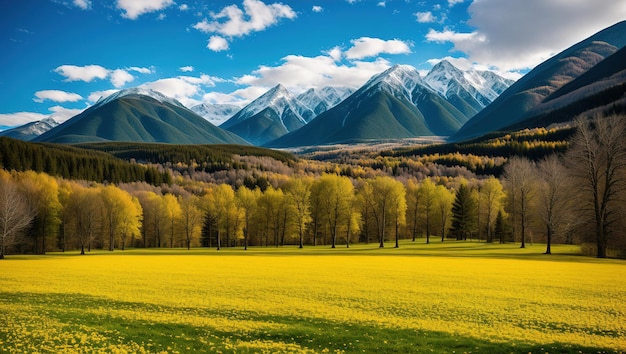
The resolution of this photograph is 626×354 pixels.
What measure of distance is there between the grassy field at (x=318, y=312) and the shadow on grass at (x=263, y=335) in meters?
0.05

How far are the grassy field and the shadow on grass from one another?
5cm

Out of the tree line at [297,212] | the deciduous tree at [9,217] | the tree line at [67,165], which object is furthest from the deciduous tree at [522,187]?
the tree line at [67,165]

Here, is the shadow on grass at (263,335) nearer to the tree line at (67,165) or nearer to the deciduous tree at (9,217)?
the deciduous tree at (9,217)

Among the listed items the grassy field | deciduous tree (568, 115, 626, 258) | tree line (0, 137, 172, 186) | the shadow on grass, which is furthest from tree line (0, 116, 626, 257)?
the shadow on grass

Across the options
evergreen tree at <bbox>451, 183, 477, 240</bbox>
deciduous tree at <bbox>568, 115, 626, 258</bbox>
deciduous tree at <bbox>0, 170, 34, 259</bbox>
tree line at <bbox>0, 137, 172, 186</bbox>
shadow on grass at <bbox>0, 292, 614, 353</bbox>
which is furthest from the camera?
→ tree line at <bbox>0, 137, 172, 186</bbox>

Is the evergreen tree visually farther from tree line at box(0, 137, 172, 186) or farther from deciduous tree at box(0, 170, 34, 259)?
tree line at box(0, 137, 172, 186)

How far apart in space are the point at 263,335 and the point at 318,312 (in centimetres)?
483

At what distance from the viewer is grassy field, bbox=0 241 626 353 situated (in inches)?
703

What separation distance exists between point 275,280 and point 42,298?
17187 mm

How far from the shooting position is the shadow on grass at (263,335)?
1736 centimetres

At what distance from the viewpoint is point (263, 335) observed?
62.9 ft

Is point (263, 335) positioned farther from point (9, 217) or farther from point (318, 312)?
point (9, 217)

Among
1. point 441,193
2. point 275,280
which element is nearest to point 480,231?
point 441,193

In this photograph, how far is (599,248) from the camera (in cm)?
5128
